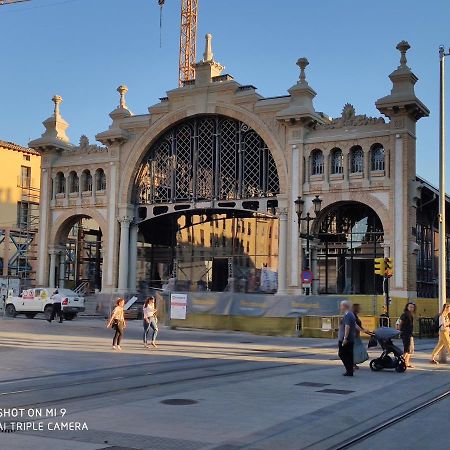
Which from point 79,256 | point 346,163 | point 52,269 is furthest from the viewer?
point 79,256

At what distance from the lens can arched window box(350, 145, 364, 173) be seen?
39125mm

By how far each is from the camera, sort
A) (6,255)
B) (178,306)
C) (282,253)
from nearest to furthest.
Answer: (178,306)
(282,253)
(6,255)

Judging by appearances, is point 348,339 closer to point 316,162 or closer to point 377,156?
point 377,156

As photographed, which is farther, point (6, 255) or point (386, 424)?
point (6, 255)

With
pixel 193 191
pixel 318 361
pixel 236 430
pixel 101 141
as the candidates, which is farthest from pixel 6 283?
pixel 236 430

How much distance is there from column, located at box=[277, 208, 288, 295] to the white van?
1181cm

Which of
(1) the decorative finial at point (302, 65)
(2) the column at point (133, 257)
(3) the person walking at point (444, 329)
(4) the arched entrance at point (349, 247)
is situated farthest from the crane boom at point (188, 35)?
(3) the person walking at point (444, 329)

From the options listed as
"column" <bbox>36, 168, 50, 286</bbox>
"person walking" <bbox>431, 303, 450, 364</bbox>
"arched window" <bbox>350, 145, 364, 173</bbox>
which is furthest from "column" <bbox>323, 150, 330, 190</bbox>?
"column" <bbox>36, 168, 50, 286</bbox>

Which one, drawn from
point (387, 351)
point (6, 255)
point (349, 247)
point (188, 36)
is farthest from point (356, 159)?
point (188, 36)

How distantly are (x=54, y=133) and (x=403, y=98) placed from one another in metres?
25.4

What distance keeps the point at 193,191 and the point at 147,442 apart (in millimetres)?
36790

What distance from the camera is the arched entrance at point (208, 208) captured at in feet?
141

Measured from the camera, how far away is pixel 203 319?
3484 cm

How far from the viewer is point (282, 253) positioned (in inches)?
1580
